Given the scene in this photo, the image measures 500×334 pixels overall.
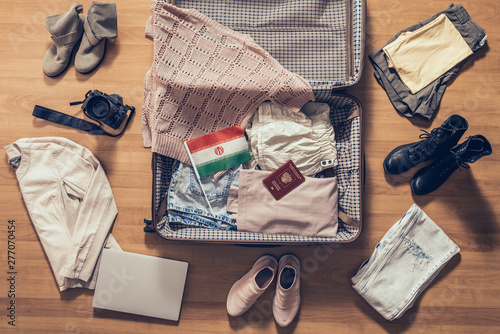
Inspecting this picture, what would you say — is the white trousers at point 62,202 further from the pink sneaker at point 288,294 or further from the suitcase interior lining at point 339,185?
the pink sneaker at point 288,294

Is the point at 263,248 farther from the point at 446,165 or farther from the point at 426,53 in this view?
the point at 426,53

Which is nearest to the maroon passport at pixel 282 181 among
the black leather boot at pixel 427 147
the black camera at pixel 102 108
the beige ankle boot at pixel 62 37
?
the black leather boot at pixel 427 147

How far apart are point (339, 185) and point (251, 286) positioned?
51cm

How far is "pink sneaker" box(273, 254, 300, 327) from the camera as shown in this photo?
4.29ft

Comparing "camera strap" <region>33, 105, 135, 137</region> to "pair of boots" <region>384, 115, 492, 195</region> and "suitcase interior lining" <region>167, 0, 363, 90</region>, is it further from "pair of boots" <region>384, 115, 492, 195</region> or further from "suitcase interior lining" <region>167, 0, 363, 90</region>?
"pair of boots" <region>384, 115, 492, 195</region>

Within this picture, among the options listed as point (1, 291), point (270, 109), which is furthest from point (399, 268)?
point (1, 291)

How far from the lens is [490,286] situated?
1.37 m

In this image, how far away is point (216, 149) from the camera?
1266 mm

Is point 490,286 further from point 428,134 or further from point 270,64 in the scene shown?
point 270,64

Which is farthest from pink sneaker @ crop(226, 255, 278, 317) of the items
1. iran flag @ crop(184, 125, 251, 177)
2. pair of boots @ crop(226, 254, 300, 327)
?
iran flag @ crop(184, 125, 251, 177)

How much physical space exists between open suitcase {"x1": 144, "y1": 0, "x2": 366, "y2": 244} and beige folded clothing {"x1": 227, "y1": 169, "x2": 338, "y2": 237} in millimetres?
65

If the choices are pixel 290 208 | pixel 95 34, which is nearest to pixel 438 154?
pixel 290 208

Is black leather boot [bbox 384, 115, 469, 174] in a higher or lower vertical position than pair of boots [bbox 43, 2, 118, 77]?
lower

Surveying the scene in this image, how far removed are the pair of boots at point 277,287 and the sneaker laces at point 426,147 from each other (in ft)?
2.00
